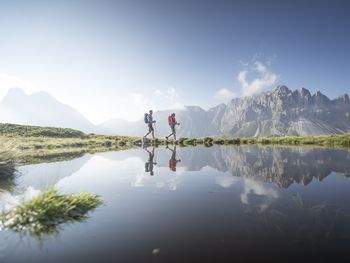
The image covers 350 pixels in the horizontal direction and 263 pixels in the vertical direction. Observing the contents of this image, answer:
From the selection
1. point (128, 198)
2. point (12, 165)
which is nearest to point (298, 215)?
point (128, 198)

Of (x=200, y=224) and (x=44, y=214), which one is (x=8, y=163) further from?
(x=200, y=224)

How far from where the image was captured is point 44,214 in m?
6.14

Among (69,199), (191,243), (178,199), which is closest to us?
(191,243)

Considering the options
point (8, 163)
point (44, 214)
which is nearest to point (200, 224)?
point (44, 214)

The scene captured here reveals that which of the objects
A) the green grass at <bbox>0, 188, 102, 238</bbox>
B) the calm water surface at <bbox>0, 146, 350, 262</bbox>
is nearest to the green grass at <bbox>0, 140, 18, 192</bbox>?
the calm water surface at <bbox>0, 146, 350, 262</bbox>

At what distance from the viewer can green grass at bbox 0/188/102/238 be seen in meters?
5.74

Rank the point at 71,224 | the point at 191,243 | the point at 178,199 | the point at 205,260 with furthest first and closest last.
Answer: the point at 178,199
the point at 71,224
the point at 191,243
the point at 205,260

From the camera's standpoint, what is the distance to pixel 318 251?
14.8 ft

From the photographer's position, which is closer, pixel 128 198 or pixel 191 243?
pixel 191 243

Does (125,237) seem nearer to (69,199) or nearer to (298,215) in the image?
(69,199)

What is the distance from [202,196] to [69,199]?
391 centimetres

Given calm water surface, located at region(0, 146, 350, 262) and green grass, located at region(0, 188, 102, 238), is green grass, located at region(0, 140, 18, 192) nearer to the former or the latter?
calm water surface, located at region(0, 146, 350, 262)

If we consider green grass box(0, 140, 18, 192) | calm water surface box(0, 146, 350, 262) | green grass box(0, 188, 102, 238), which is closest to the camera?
calm water surface box(0, 146, 350, 262)

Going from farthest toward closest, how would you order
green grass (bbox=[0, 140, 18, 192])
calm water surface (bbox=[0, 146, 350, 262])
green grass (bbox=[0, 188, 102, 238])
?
1. green grass (bbox=[0, 140, 18, 192])
2. green grass (bbox=[0, 188, 102, 238])
3. calm water surface (bbox=[0, 146, 350, 262])
